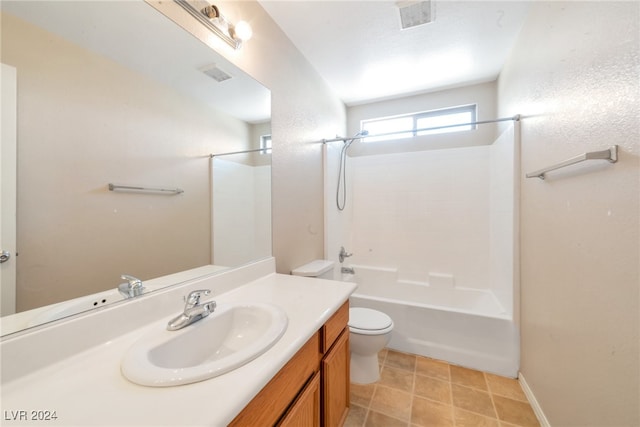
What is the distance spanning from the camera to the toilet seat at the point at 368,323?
168cm

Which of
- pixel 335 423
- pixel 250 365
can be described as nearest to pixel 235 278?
pixel 250 365

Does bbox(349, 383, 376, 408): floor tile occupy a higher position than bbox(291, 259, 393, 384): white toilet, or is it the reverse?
bbox(291, 259, 393, 384): white toilet

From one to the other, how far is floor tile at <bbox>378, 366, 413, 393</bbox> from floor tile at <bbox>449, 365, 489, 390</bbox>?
31 centimetres

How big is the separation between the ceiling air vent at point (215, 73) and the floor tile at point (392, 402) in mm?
2134

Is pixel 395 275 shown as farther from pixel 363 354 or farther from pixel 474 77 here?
pixel 474 77

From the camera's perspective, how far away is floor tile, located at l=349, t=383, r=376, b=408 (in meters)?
1.58

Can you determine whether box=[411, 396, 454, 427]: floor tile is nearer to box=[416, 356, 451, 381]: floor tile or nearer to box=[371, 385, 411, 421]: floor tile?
box=[371, 385, 411, 421]: floor tile

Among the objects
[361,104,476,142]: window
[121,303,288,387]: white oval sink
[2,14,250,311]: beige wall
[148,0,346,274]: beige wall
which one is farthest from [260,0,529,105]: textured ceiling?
[121,303,288,387]: white oval sink

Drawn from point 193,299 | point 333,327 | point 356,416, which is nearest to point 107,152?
point 193,299

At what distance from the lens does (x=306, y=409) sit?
0.90m

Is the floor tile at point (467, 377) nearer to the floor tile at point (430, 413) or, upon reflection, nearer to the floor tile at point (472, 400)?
the floor tile at point (472, 400)

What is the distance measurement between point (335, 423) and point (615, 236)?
144 cm

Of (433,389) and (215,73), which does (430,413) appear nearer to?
(433,389)

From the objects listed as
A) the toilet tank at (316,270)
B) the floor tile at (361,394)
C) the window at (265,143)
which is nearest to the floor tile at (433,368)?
the floor tile at (361,394)
